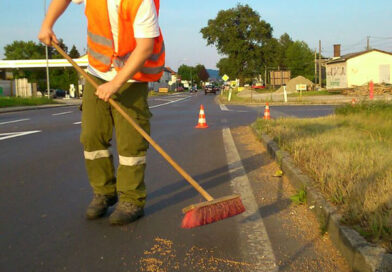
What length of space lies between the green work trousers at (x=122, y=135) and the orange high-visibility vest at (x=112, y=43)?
146mm

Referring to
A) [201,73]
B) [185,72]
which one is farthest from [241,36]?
[201,73]

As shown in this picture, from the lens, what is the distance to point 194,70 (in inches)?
6875

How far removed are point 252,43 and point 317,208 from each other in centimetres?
6835

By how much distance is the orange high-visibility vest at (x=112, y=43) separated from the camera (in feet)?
11.0

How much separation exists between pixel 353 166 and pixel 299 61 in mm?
93920

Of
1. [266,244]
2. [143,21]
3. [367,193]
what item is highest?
[143,21]

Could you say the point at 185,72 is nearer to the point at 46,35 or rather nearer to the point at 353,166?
the point at 353,166

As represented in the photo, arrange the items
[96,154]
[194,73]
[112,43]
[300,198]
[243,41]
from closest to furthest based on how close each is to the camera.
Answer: [112,43]
[96,154]
[300,198]
[243,41]
[194,73]

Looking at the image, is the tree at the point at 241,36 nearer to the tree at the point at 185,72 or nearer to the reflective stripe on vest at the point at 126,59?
the reflective stripe on vest at the point at 126,59

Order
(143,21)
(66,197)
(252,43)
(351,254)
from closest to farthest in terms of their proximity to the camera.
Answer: (351,254) < (143,21) < (66,197) < (252,43)

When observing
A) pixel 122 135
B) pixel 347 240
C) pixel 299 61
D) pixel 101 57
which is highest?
pixel 299 61

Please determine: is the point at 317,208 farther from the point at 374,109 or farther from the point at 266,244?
the point at 374,109

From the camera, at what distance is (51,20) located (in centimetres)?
363

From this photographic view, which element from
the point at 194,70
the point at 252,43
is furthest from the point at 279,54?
the point at 194,70
